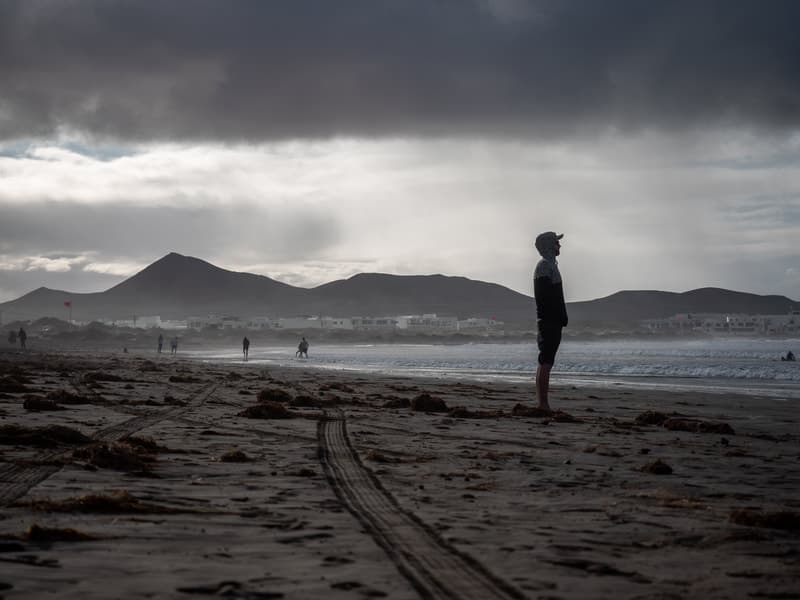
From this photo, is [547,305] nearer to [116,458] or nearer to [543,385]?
[543,385]

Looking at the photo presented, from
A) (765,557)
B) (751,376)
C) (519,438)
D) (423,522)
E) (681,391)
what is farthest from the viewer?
(751,376)

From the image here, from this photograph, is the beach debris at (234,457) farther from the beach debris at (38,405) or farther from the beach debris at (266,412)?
the beach debris at (38,405)

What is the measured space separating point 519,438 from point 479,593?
6.15 metres

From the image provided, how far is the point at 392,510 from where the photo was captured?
16.7 feet

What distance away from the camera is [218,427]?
10.0 meters

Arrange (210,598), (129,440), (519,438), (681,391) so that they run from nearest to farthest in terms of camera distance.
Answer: (210,598)
(129,440)
(519,438)
(681,391)

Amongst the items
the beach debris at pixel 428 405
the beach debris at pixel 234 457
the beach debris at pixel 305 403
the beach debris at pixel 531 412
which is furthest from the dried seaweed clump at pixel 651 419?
the beach debris at pixel 234 457

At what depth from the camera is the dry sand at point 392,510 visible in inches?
141

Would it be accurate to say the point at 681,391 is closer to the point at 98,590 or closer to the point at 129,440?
A: the point at 129,440

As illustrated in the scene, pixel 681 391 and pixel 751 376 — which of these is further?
pixel 751 376

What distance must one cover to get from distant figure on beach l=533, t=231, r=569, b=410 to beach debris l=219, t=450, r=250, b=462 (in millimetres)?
6253

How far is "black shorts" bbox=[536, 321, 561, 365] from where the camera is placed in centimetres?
1240

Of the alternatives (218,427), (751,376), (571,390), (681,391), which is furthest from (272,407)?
(751,376)

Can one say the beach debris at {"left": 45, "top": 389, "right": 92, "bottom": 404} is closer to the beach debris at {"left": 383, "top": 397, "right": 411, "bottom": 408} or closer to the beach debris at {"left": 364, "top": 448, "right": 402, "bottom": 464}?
the beach debris at {"left": 383, "top": 397, "right": 411, "bottom": 408}
